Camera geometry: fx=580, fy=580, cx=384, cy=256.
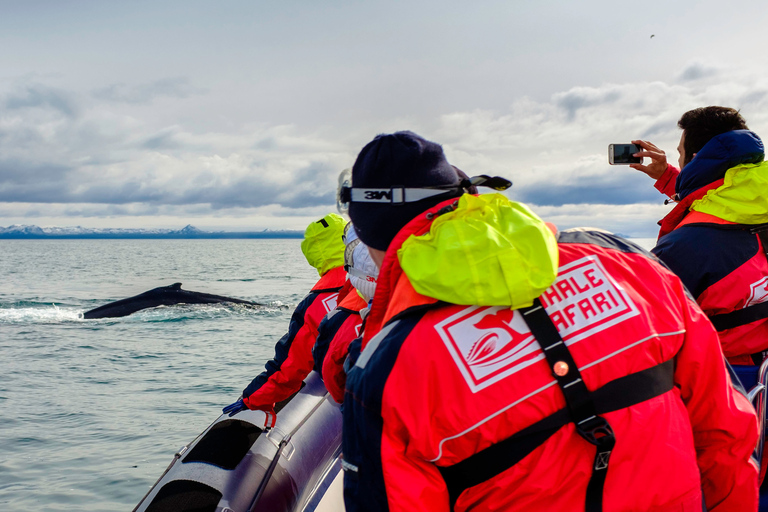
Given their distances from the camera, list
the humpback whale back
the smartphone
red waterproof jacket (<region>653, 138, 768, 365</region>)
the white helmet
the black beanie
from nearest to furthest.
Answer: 1. the black beanie
2. red waterproof jacket (<region>653, 138, 768, 365</region>)
3. the white helmet
4. the smartphone
5. the humpback whale back

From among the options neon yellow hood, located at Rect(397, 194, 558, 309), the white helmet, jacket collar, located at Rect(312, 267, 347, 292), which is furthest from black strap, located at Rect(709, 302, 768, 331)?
jacket collar, located at Rect(312, 267, 347, 292)

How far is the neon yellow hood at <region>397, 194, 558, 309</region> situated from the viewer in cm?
147

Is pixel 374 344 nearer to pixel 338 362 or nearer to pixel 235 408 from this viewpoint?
pixel 338 362

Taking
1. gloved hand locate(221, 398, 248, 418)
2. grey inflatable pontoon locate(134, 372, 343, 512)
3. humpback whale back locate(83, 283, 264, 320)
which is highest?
gloved hand locate(221, 398, 248, 418)

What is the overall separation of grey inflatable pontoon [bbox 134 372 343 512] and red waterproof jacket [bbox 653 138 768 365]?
2.71m

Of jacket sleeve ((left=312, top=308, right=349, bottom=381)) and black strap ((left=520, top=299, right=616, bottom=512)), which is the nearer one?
black strap ((left=520, top=299, right=616, bottom=512))

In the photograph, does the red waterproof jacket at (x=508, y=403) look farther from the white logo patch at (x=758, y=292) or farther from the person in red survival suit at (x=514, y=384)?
the white logo patch at (x=758, y=292)

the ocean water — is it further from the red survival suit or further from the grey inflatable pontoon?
the red survival suit

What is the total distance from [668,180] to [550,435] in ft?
11.9

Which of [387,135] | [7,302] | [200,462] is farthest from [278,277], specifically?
[387,135]

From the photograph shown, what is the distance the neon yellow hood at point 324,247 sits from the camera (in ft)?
20.4

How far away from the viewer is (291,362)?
4.99m

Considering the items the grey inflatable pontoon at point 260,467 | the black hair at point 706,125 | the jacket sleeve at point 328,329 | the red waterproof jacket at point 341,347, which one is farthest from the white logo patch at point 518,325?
the grey inflatable pontoon at point 260,467

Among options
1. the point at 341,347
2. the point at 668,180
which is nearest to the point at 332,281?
the point at 341,347
